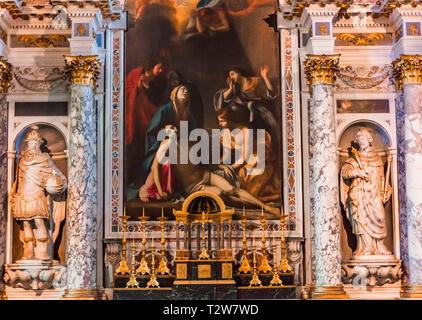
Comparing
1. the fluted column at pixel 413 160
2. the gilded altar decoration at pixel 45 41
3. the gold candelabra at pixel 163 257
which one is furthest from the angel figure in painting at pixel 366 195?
the gilded altar decoration at pixel 45 41

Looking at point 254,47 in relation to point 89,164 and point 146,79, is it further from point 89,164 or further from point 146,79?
point 89,164

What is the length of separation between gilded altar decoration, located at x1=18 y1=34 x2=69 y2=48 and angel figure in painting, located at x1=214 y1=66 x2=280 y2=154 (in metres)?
4.21

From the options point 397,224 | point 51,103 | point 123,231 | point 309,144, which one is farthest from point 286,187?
point 51,103

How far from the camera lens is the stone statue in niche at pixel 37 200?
1931 cm

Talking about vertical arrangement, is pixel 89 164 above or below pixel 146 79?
below

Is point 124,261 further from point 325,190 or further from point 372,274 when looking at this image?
point 372,274

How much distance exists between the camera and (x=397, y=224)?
19.8 m

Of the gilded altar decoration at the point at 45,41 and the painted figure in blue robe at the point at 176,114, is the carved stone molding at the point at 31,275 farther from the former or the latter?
the gilded altar decoration at the point at 45,41

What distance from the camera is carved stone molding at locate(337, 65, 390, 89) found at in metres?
20.3

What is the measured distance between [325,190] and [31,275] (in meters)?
7.51

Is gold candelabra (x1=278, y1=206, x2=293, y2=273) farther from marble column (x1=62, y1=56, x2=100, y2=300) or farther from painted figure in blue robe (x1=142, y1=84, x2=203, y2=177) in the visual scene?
marble column (x1=62, y1=56, x2=100, y2=300)
